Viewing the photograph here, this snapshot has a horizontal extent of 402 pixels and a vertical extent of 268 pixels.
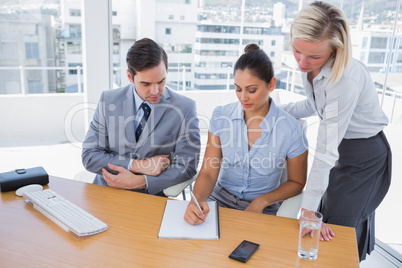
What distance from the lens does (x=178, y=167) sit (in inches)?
67.1

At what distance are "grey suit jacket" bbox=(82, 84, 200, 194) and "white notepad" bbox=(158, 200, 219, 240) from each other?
1.36 feet

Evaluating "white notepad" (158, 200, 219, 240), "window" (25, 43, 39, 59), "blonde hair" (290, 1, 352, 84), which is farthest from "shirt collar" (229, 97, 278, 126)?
"window" (25, 43, 39, 59)

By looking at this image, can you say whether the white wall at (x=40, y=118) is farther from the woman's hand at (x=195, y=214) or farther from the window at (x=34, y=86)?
A: the woman's hand at (x=195, y=214)

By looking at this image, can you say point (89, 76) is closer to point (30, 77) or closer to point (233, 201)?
point (30, 77)

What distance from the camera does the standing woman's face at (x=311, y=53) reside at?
1.26 m

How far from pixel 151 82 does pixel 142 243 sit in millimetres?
812

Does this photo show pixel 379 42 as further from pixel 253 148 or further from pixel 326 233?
pixel 326 233

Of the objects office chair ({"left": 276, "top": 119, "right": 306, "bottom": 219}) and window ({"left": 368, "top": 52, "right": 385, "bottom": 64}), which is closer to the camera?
office chair ({"left": 276, "top": 119, "right": 306, "bottom": 219})

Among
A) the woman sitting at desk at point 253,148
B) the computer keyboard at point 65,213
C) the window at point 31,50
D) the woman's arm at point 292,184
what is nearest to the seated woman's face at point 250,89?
the woman sitting at desk at point 253,148

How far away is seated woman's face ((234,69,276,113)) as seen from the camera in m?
1.52

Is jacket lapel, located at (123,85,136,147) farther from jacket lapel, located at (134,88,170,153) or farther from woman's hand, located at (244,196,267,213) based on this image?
woman's hand, located at (244,196,267,213)

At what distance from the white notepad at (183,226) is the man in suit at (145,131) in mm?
358

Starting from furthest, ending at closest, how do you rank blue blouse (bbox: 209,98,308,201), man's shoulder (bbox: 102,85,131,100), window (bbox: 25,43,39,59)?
window (bbox: 25,43,39,59), man's shoulder (bbox: 102,85,131,100), blue blouse (bbox: 209,98,308,201)

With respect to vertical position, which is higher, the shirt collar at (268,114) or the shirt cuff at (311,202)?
the shirt collar at (268,114)
